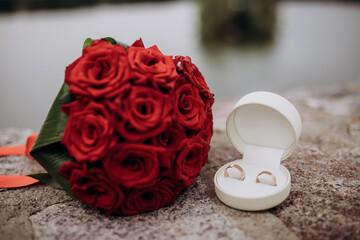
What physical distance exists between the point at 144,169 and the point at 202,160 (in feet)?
0.73

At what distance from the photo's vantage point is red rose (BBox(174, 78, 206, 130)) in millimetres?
868

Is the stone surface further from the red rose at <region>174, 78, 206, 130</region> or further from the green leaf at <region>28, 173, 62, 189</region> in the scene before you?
the red rose at <region>174, 78, 206, 130</region>

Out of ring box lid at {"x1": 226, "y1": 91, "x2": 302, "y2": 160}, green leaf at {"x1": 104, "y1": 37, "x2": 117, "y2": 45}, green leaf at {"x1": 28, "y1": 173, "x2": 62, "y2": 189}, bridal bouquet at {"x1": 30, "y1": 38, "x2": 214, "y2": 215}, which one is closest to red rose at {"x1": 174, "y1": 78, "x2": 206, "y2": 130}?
bridal bouquet at {"x1": 30, "y1": 38, "x2": 214, "y2": 215}

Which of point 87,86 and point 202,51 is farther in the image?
point 202,51

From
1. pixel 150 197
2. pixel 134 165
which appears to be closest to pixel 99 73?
pixel 134 165

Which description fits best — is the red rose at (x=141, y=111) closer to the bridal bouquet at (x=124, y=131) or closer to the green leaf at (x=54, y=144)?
the bridal bouquet at (x=124, y=131)

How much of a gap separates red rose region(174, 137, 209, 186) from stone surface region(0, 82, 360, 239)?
101 mm

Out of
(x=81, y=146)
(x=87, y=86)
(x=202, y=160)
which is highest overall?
(x=87, y=86)

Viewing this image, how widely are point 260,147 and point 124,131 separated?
479 mm

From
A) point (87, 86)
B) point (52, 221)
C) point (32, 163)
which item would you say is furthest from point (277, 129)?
point (32, 163)

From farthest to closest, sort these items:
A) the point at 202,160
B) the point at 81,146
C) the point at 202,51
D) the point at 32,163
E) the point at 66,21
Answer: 1. the point at 66,21
2. the point at 202,51
3. the point at 32,163
4. the point at 202,160
5. the point at 81,146

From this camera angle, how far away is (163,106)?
81 cm

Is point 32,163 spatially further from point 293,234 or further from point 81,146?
point 293,234

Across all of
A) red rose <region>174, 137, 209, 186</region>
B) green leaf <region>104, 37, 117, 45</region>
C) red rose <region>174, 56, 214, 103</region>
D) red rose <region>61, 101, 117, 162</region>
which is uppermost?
green leaf <region>104, 37, 117, 45</region>
